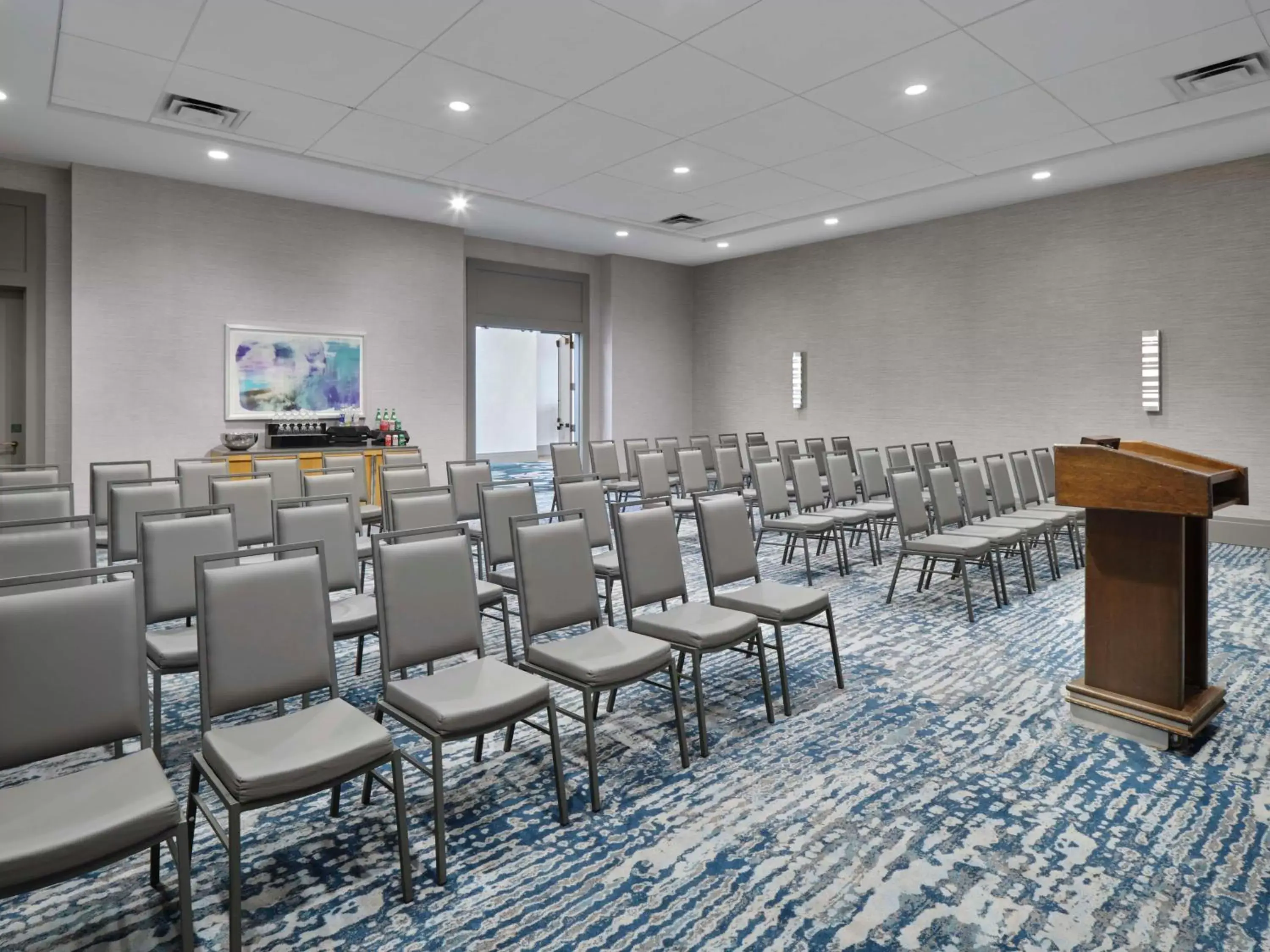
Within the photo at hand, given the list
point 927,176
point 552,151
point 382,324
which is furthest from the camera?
point 382,324

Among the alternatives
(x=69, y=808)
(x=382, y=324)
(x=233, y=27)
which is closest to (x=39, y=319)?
(x=382, y=324)

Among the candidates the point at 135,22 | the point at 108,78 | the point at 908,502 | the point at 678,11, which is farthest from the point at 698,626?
the point at 108,78

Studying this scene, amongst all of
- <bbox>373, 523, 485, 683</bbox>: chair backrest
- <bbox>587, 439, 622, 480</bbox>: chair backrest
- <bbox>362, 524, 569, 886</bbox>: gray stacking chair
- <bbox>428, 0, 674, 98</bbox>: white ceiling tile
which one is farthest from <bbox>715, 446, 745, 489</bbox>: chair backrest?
<bbox>373, 523, 485, 683</bbox>: chair backrest

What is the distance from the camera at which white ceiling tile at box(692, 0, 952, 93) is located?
175 inches

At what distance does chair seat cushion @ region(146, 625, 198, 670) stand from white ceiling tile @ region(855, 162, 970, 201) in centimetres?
737

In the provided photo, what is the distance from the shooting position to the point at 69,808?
5.97ft

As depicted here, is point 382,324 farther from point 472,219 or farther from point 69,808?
point 69,808

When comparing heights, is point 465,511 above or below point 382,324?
below

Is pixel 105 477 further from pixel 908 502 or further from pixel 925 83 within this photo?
pixel 925 83

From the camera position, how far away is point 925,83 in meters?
5.50

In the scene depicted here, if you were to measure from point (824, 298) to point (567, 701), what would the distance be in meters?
8.79

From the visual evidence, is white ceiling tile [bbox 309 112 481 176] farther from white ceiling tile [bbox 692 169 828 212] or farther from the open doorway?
the open doorway

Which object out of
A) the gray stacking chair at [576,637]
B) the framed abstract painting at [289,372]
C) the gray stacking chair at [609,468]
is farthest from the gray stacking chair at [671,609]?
the framed abstract painting at [289,372]

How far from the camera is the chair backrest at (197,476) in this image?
208 inches
